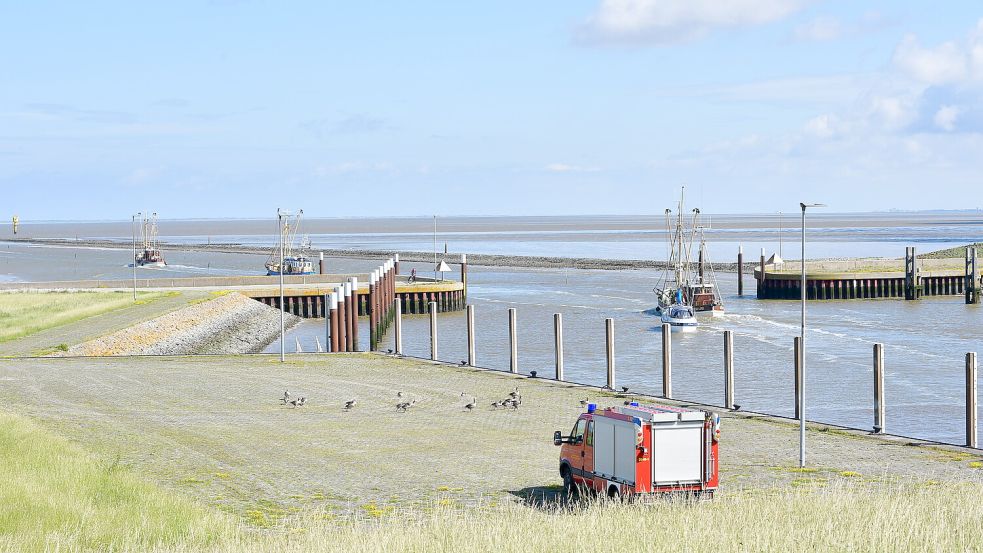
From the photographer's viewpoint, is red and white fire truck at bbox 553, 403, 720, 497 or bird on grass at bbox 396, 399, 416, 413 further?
bird on grass at bbox 396, 399, 416, 413

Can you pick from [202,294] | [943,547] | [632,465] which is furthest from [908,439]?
[202,294]

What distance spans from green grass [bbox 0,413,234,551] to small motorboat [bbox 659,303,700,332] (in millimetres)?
50946

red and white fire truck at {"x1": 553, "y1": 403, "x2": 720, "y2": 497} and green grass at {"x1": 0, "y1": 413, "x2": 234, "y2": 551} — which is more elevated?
red and white fire truck at {"x1": 553, "y1": 403, "x2": 720, "y2": 497}

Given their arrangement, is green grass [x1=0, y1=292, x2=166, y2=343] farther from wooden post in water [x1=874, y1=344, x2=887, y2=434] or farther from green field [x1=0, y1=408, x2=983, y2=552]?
wooden post in water [x1=874, y1=344, x2=887, y2=434]

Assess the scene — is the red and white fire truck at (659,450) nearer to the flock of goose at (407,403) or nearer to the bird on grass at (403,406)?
the flock of goose at (407,403)

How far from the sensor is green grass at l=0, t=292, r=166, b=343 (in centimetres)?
6072

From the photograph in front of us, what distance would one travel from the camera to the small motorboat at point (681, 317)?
71.4m

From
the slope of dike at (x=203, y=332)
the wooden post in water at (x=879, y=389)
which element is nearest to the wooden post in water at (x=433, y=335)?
the slope of dike at (x=203, y=332)

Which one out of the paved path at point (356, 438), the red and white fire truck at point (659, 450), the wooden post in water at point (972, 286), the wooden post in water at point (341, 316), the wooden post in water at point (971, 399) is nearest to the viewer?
the red and white fire truck at point (659, 450)

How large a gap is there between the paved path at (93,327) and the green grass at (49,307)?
796mm

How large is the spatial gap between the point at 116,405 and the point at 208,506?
14.2 metres

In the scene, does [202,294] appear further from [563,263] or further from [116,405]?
[563,263]

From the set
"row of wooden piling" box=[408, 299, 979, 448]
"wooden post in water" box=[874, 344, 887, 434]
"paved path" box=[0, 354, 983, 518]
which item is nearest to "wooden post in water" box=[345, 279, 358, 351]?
"row of wooden piling" box=[408, 299, 979, 448]

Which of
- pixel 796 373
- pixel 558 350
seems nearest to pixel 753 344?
pixel 558 350
